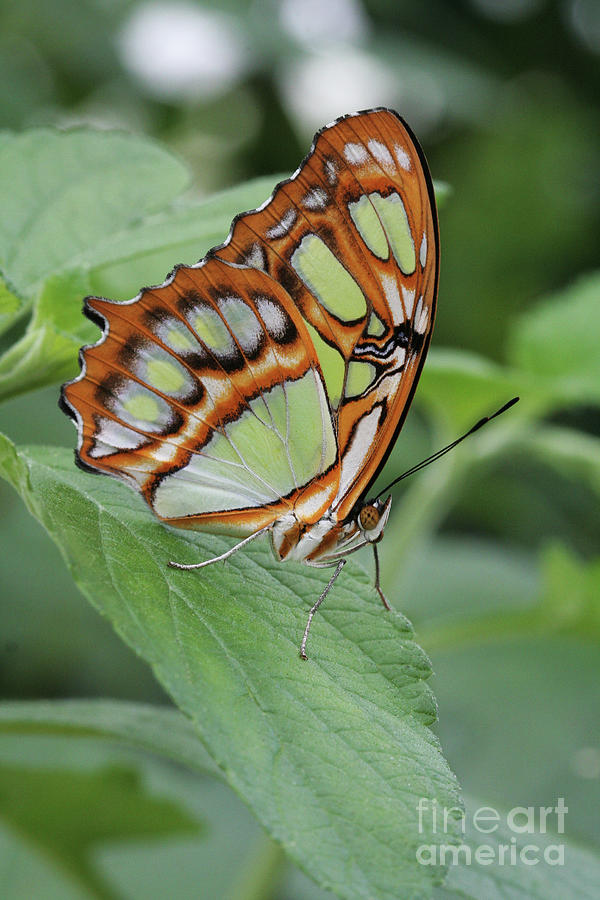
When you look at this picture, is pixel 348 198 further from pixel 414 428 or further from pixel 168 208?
pixel 414 428

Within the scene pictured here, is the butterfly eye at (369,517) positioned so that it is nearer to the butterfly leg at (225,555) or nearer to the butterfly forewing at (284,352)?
the butterfly forewing at (284,352)

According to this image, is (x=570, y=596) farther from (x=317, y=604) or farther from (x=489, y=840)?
(x=317, y=604)

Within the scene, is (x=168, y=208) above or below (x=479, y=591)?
below

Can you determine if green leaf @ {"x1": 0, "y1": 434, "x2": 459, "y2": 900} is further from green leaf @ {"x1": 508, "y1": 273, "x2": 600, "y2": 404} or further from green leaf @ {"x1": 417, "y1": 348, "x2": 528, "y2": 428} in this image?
green leaf @ {"x1": 508, "y1": 273, "x2": 600, "y2": 404}

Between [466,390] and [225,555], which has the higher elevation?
[466,390]

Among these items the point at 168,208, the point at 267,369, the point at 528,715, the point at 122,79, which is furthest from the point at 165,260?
the point at 122,79

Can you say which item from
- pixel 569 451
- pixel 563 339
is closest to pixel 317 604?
pixel 569 451

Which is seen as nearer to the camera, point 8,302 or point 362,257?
point 8,302

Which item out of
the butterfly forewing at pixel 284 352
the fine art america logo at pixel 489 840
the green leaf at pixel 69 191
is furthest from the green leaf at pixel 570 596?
the green leaf at pixel 69 191
